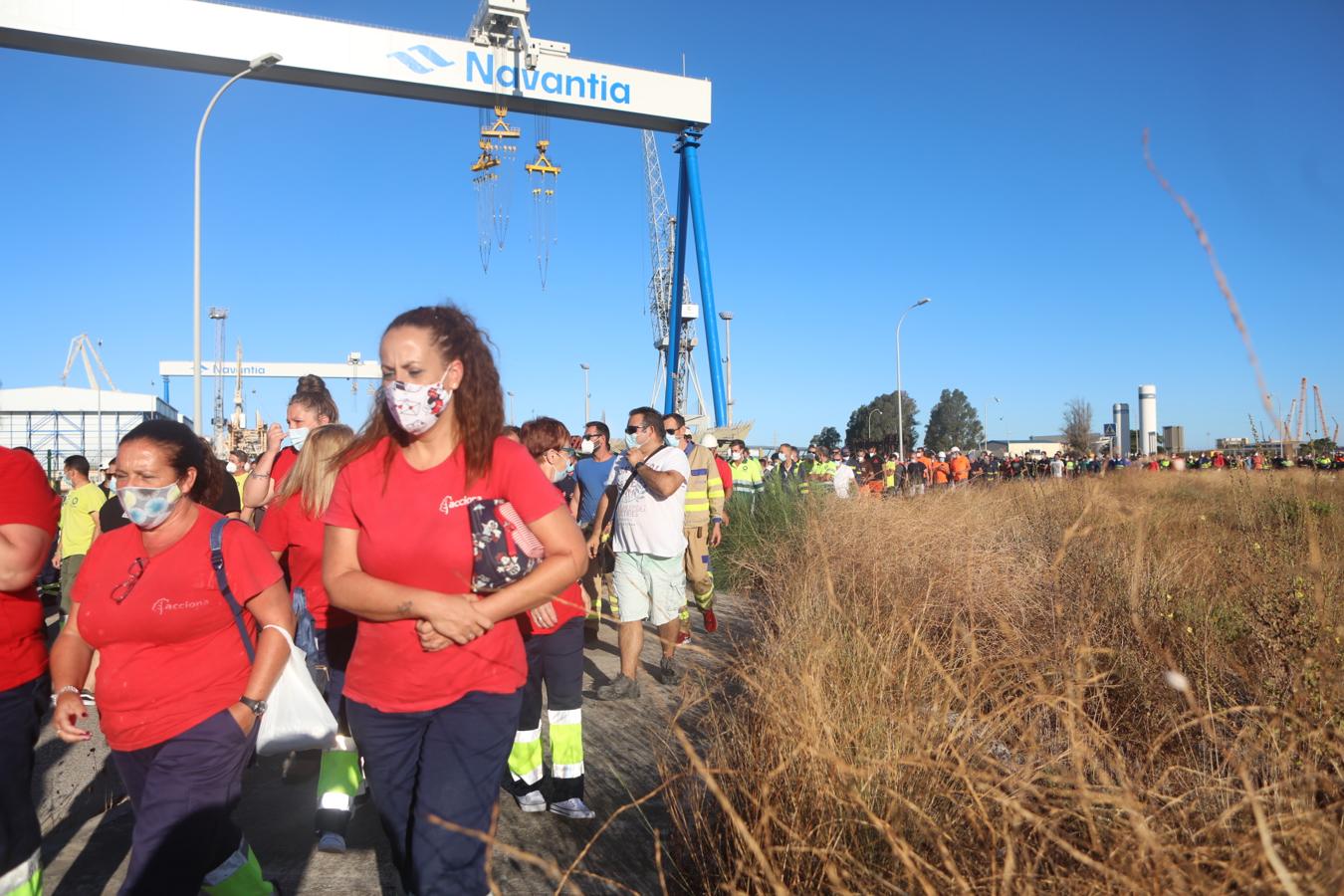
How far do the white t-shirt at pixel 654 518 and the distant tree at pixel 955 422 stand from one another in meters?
111

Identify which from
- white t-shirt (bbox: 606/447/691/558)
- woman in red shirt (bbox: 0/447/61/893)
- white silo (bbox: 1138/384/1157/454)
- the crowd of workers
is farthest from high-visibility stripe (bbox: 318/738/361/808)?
white silo (bbox: 1138/384/1157/454)

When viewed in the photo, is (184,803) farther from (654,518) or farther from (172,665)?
(654,518)

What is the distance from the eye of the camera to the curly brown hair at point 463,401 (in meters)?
2.51

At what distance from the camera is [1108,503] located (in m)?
3.98

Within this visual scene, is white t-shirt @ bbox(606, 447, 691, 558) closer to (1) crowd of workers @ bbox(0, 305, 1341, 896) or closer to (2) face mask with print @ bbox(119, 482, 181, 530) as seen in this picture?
(1) crowd of workers @ bbox(0, 305, 1341, 896)

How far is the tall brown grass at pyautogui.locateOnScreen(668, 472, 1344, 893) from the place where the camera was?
1.97 metres

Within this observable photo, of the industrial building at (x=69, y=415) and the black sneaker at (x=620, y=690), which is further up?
the industrial building at (x=69, y=415)

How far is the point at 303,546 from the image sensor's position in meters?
4.05

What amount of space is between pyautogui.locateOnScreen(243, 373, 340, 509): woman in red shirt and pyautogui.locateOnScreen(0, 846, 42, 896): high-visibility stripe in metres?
1.80

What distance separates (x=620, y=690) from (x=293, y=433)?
272 centimetres

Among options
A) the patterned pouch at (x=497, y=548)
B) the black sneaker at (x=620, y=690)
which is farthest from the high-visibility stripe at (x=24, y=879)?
the black sneaker at (x=620, y=690)

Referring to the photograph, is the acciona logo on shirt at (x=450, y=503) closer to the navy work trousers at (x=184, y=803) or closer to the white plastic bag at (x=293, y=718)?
the white plastic bag at (x=293, y=718)

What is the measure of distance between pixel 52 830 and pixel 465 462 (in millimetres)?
3288

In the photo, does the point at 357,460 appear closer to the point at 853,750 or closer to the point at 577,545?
the point at 577,545
